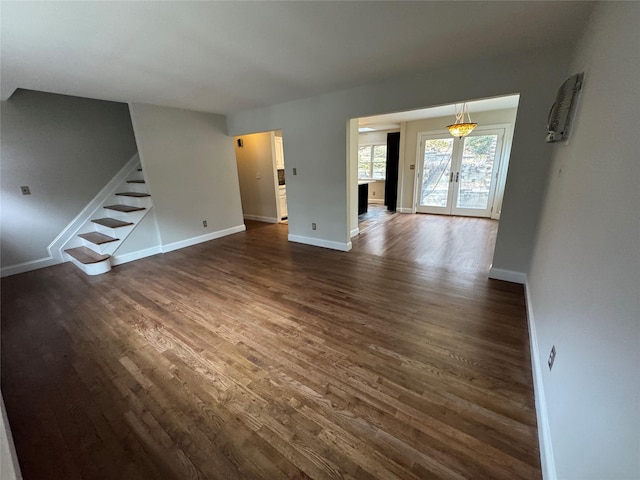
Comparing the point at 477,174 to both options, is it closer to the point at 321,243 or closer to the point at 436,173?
the point at 436,173

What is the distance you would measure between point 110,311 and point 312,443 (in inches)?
Result: 98.4

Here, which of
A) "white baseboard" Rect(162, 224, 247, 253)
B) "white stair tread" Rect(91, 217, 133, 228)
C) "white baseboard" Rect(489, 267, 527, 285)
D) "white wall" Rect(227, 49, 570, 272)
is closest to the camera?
"white wall" Rect(227, 49, 570, 272)

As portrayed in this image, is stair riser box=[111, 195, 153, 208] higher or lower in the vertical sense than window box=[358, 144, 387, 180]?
lower

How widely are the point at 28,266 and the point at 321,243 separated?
4.43 meters

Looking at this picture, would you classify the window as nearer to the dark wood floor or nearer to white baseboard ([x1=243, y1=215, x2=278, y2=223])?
white baseboard ([x1=243, y1=215, x2=278, y2=223])

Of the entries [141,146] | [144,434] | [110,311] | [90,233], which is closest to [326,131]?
[141,146]

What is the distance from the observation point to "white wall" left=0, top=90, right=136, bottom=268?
11.6 ft

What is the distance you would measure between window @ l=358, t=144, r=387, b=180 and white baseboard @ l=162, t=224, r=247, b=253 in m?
4.79

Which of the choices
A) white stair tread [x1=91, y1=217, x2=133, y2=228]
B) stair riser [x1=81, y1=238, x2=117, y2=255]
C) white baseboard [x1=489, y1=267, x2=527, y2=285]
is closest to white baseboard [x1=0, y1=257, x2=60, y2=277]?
stair riser [x1=81, y1=238, x2=117, y2=255]

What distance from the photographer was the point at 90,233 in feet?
13.7

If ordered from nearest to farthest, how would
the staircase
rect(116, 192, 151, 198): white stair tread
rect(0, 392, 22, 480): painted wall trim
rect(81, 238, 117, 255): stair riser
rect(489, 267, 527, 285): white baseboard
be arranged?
rect(0, 392, 22, 480): painted wall trim → rect(489, 267, 527, 285): white baseboard → the staircase → rect(81, 238, 117, 255): stair riser → rect(116, 192, 151, 198): white stair tread

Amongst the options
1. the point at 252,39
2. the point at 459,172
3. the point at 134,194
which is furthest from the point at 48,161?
the point at 459,172

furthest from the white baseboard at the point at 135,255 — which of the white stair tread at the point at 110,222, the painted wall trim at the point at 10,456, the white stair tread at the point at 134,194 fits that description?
the painted wall trim at the point at 10,456

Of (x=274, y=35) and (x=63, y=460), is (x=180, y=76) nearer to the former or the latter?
(x=274, y=35)
